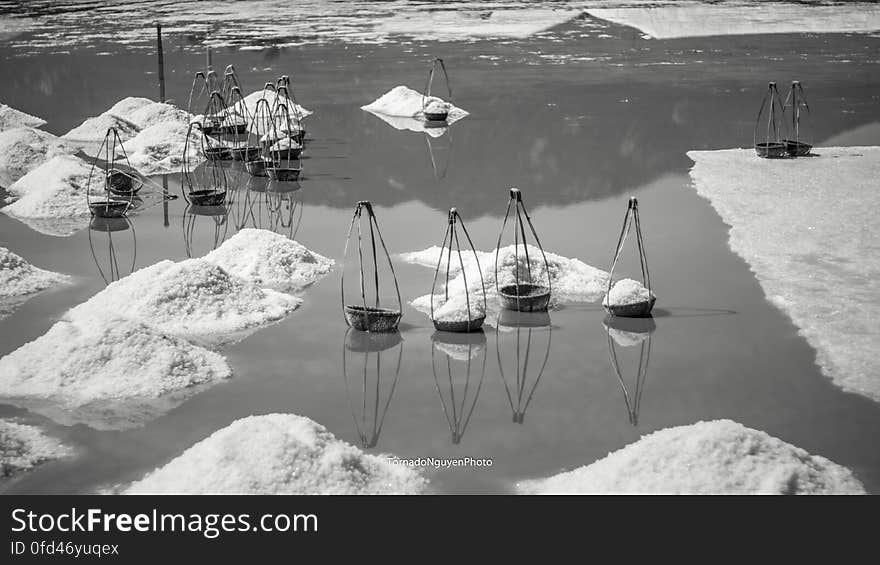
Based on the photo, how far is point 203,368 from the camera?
18.8ft

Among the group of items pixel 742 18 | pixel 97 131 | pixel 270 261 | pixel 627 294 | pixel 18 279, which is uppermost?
pixel 742 18

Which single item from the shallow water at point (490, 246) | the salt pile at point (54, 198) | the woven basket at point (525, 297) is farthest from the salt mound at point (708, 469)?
the salt pile at point (54, 198)

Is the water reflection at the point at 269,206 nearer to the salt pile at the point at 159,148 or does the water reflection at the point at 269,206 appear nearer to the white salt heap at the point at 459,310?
the salt pile at the point at 159,148

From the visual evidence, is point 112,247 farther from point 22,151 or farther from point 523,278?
point 22,151

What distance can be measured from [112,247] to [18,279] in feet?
3.83

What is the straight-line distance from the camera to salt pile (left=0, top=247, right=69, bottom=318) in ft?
23.3

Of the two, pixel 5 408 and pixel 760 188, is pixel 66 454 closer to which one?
pixel 5 408

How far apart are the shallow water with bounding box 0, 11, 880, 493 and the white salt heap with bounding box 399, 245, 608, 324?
204mm

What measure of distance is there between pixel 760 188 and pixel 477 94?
7.05 metres

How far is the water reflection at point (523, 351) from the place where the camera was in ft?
18.1

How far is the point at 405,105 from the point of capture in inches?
585

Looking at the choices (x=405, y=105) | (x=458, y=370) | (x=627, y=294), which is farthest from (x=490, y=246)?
(x=405, y=105)

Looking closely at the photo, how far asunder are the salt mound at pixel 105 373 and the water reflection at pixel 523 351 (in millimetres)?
1487
